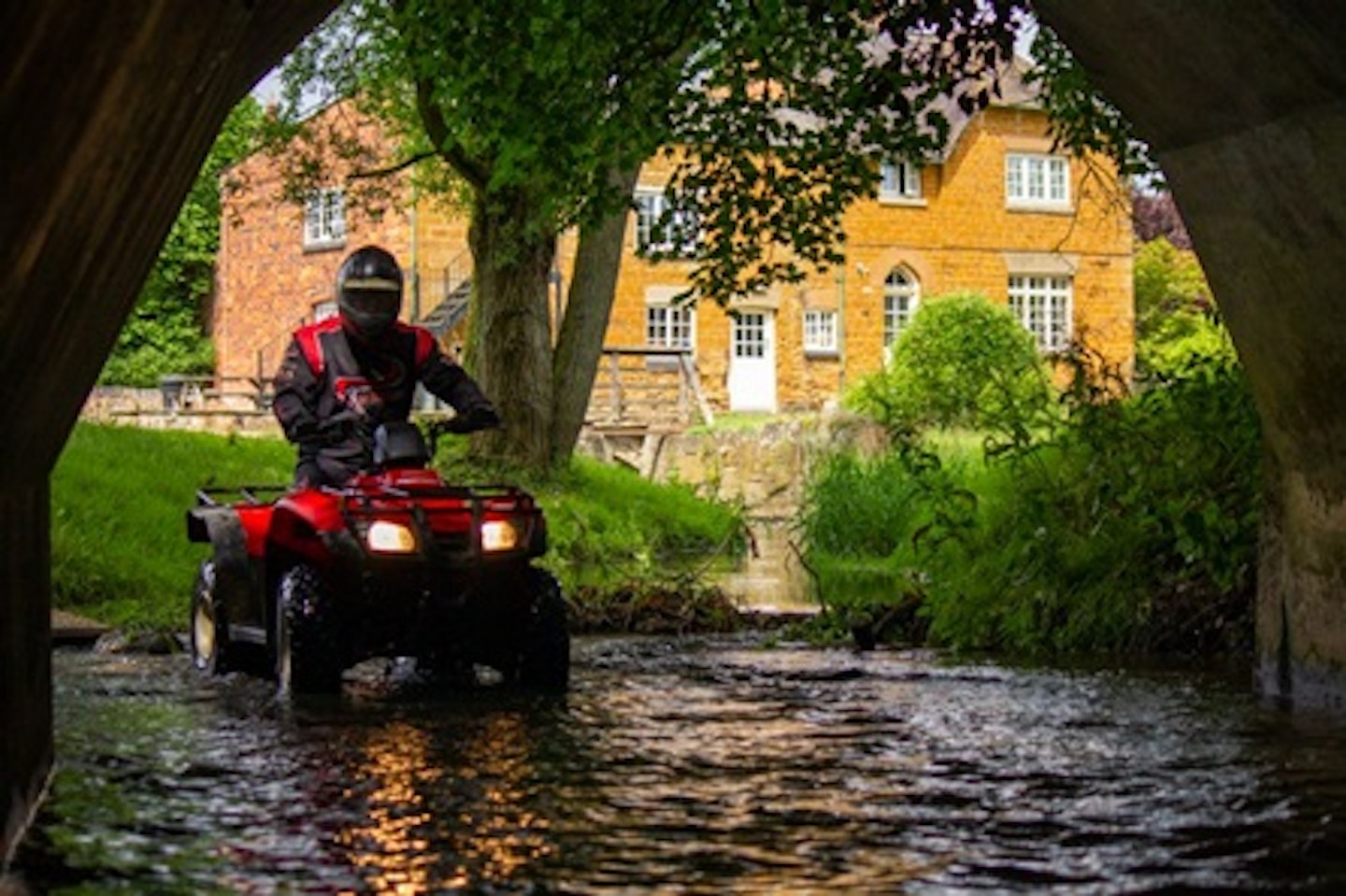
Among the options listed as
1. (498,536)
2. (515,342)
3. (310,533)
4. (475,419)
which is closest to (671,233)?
(475,419)

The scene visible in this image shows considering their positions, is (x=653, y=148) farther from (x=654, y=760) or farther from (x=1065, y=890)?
(x=1065, y=890)

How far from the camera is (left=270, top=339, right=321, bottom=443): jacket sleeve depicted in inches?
368

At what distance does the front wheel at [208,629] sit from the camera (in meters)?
10.2

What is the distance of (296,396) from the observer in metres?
9.44

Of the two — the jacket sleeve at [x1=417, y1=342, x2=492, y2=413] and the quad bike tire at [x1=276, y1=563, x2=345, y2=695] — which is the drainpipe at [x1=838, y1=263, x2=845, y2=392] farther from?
the quad bike tire at [x1=276, y1=563, x2=345, y2=695]

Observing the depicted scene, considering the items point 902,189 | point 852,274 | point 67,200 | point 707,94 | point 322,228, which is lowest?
point 67,200

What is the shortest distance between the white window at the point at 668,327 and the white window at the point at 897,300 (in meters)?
4.58

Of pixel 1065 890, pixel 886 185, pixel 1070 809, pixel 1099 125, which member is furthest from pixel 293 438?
pixel 886 185

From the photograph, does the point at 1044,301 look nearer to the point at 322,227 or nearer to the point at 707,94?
the point at 322,227

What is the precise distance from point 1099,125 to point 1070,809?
9104mm

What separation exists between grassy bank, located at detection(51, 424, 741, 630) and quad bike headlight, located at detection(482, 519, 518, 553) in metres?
4.05

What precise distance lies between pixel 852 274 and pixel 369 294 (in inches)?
1528

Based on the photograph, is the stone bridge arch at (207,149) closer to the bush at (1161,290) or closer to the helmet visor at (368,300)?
the helmet visor at (368,300)

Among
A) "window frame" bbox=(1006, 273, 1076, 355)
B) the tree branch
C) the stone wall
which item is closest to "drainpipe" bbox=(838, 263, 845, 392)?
"window frame" bbox=(1006, 273, 1076, 355)
